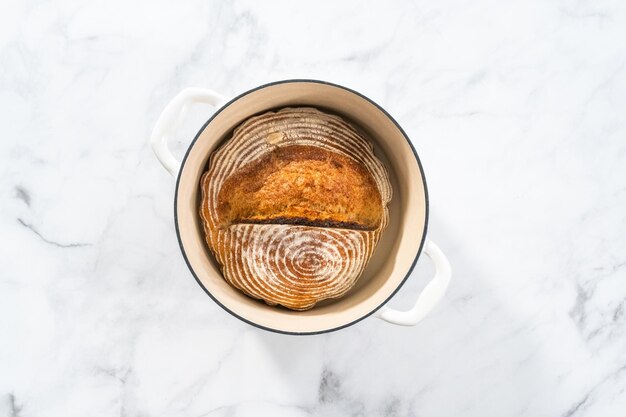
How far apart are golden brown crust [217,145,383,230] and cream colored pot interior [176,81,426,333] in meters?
0.04

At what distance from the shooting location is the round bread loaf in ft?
2.63

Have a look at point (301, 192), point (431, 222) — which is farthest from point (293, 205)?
point (431, 222)

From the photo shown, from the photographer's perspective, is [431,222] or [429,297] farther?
[431,222]

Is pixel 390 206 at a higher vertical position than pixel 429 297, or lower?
higher

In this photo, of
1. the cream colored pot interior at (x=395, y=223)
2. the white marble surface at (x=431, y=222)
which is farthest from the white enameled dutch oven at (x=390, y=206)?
the white marble surface at (x=431, y=222)

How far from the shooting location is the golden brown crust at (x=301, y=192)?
80cm

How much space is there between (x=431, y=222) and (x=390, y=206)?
127 mm

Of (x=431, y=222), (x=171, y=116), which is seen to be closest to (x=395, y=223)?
(x=431, y=222)

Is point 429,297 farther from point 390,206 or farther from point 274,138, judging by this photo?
point 274,138

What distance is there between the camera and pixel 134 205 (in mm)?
976

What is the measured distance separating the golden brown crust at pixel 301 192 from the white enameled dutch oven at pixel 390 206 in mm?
46

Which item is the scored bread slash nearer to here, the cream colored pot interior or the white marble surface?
the cream colored pot interior

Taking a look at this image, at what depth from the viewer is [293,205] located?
795mm

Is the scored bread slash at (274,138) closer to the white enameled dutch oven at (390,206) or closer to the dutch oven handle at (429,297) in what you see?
the white enameled dutch oven at (390,206)
